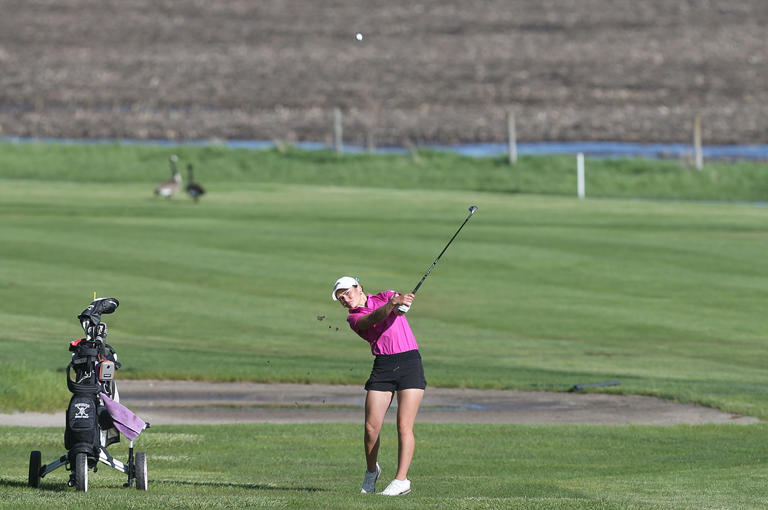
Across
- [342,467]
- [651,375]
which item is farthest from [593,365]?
[342,467]

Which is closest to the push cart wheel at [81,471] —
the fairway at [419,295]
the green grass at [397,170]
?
the fairway at [419,295]

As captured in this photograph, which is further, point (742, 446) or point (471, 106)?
point (471, 106)

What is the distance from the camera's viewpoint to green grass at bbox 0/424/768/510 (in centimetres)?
1316

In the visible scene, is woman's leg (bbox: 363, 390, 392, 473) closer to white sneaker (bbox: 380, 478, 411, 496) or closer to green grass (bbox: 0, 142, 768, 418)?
white sneaker (bbox: 380, 478, 411, 496)

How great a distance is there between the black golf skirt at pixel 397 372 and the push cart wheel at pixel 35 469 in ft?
8.89

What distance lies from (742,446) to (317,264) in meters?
14.8

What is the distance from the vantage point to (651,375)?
2305 centimetres

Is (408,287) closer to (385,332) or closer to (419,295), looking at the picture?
(419,295)

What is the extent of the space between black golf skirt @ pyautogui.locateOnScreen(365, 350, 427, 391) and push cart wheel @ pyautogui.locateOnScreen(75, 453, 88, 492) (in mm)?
2289

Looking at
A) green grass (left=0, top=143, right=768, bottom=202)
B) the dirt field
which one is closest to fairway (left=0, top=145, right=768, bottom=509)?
green grass (left=0, top=143, right=768, bottom=202)

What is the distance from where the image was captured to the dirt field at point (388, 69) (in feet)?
218

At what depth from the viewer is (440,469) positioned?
632 inches

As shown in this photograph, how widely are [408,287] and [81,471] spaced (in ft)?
51.7

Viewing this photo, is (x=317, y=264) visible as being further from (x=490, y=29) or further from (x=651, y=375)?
(x=490, y=29)
